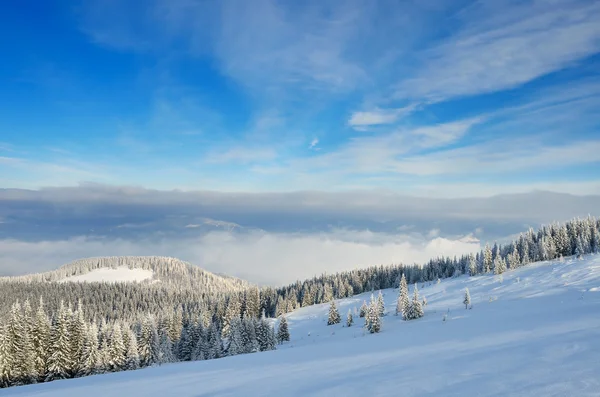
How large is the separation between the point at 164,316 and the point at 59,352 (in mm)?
37797

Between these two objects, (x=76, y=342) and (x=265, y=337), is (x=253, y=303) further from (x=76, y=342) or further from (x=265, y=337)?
(x=76, y=342)

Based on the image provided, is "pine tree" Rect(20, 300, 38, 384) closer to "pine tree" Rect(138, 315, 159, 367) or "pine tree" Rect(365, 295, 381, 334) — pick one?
"pine tree" Rect(138, 315, 159, 367)

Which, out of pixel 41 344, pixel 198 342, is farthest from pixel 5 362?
pixel 198 342

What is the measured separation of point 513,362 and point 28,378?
54.9 meters

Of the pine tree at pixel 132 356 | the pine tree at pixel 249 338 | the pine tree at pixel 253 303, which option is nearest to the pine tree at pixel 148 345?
the pine tree at pixel 132 356

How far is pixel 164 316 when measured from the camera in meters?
84.1

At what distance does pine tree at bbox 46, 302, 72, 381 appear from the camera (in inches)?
1838

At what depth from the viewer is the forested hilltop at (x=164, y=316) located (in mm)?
46906

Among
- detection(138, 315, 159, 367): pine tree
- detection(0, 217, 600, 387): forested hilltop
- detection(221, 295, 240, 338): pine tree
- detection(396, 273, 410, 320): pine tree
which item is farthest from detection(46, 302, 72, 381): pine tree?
detection(396, 273, 410, 320): pine tree

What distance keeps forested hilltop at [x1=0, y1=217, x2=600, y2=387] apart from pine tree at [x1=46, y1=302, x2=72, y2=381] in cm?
11

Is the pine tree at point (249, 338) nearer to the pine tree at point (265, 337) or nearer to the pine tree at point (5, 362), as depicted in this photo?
the pine tree at point (265, 337)

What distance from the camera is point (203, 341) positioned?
71438 millimetres

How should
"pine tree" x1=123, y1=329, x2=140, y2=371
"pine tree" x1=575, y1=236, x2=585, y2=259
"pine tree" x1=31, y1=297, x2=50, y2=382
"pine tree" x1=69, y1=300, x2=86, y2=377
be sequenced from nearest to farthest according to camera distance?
1. "pine tree" x1=31, y1=297, x2=50, y2=382
2. "pine tree" x1=69, y1=300, x2=86, y2=377
3. "pine tree" x1=123, y1=329, x2=140, y2=371
4. "pine tree" x1=575, y1=236, x2=585, y2=259

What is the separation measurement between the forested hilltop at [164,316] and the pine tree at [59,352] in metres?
0.11
